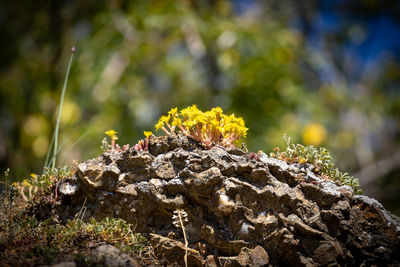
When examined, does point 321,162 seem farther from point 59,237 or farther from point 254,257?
point 59,237

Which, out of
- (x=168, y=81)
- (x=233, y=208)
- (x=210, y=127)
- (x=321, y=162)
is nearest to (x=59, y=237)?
(x=233, y=208)

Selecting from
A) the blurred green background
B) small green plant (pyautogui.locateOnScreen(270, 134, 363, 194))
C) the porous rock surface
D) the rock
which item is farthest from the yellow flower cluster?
the blurred green background

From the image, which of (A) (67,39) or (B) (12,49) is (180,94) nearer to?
(A) (67,39)

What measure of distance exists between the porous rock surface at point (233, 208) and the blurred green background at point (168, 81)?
423cm

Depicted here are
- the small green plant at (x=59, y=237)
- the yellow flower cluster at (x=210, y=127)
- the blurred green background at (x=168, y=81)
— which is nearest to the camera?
the small green plant at (x=59, y=237)

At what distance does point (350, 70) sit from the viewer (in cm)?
1231

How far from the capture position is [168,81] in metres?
9.91

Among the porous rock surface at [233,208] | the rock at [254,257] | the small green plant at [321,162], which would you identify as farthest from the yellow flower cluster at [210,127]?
the rock at [254,257]

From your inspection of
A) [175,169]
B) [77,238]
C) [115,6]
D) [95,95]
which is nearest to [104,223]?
[77,238]

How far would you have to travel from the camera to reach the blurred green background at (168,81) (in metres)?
A: 7.59

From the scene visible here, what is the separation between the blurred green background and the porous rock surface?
4228 millimetres

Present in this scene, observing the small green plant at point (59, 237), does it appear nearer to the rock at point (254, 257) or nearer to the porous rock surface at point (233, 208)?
the porous rock surface at point (233, 208)

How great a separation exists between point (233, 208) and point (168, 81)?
806 centimetres

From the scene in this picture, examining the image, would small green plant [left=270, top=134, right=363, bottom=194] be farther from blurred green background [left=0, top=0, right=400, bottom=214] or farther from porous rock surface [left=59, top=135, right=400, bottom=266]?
blurred green background [left=0, top=0, right=400, bottom=214]
